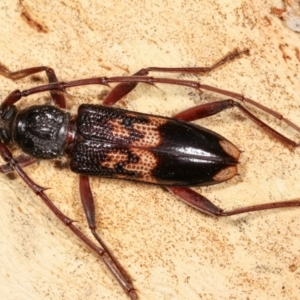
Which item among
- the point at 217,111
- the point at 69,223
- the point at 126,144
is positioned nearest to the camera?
the point at 69,223

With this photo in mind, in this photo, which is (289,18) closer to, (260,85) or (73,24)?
(260,85)

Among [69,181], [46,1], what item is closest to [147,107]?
[69,181]

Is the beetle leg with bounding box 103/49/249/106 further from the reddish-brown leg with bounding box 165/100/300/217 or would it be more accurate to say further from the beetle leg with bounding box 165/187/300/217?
the beetle leg with bounding box 165/187/300/217

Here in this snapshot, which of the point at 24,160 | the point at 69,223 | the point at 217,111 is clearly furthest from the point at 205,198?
the point at 24,160

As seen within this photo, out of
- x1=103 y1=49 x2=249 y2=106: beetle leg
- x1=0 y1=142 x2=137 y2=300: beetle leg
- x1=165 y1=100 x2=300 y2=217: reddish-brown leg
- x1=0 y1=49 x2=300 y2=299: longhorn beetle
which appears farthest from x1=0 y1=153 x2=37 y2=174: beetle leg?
x1=165 y1=100 x2=300 y2=217: reddish-brown leg

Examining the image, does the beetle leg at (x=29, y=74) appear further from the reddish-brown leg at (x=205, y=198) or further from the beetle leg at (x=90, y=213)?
the reddish-brown leg at (x=205, y=198)

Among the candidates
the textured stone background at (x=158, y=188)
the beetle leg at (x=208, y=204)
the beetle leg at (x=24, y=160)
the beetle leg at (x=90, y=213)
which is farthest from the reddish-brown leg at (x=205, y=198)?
the beetle leg at (x=24, y=160)

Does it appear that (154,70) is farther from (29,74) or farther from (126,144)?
(29,74)
